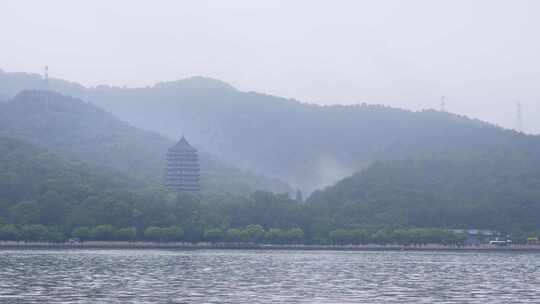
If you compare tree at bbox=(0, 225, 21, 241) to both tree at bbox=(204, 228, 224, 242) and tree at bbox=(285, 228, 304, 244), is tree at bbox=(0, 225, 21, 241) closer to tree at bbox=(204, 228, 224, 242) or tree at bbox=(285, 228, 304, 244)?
tree at bbox=(204, 228, 224, 242)

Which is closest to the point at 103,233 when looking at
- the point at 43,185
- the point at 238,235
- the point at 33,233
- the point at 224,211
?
the point at 33,233

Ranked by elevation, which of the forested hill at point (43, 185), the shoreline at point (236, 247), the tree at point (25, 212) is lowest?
the shoreline at point (236, 247)

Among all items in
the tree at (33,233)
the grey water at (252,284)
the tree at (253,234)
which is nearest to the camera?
the grey water at (252,284)

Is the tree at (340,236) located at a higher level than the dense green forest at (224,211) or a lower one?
lower

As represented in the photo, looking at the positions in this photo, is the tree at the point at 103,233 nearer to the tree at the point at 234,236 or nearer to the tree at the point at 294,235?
the tree at the point at 234,236

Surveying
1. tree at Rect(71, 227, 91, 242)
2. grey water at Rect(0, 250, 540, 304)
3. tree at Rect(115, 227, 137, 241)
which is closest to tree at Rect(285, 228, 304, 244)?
tree at Rect(115, 227, 137, 241)

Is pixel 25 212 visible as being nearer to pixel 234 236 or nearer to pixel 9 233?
pixel 9 233

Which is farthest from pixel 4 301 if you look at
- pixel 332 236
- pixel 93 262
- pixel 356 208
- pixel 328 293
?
pixel 356 208

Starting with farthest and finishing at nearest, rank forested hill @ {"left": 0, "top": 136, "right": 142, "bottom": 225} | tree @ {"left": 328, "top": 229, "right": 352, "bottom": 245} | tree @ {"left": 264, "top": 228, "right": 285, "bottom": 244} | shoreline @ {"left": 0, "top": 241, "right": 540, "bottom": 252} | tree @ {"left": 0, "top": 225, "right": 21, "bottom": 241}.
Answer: tree @ {"left": 328, "top": 229, "right": 352, "bottom": 245}, tree @ {"left": 264, "top": 228, "right": 285, "bottom": 244}, forested hill @ {"left": 0, "top": 136, "right": 142, "bottom": 225}, tree @ {"left": 0, "top": 225, "right": 21, "bottom": 241}, shoreline @ {"left": 0, "top": 241, "right": 540, "bottom": 252}

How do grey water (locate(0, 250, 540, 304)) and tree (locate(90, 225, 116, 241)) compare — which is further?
tree (locate(90, 225, 116, 241))

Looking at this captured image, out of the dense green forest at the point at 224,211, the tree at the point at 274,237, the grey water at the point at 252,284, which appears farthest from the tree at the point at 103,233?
the grey water at the point at 252,284

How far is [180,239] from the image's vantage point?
14888cm

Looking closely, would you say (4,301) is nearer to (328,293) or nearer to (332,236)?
(328,293)

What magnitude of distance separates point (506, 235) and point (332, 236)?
3712 centimetres
